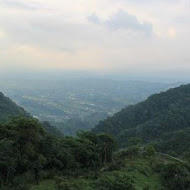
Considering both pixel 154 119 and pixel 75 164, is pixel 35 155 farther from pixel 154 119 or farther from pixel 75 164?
pixel 154 119

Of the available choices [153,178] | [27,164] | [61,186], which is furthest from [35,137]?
[153,178]

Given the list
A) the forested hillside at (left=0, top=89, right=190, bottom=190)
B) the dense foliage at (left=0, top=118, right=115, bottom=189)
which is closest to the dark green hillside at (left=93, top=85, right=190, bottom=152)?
the forested hillside at (left=0, top=89, right=190, bottom=190)

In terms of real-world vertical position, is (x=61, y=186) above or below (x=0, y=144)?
below

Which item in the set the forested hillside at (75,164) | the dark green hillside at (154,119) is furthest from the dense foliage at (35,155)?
the dark green hillside at (154,119)

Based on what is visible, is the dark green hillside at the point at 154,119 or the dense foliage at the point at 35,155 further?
the dark green hillside at the point at 154,119

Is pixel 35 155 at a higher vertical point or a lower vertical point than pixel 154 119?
higher

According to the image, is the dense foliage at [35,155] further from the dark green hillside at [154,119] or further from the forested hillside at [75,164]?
the dark green hillside at [154,119]

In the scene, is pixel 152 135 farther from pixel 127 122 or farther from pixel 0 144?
pixel 0 144

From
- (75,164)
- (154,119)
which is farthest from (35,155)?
(154,119)
